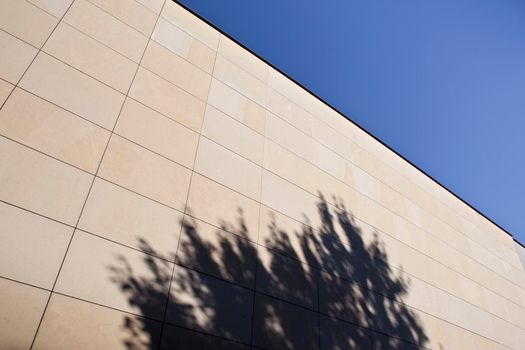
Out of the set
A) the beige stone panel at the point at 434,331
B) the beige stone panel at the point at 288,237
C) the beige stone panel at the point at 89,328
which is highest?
the beige stone panel at the point at 288,237

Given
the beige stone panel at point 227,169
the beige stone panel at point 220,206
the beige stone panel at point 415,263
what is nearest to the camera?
the beige stone panel at point 220,206

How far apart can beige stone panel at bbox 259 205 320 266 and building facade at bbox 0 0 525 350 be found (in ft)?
0.11

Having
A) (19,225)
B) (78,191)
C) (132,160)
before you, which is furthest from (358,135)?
(19,225)

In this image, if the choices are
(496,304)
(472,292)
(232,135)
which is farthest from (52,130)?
(496,304)

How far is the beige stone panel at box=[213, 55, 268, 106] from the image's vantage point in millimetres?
9180

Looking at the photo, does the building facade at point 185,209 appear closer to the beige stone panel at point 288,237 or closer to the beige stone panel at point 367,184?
the beige stone panel at point 288,237

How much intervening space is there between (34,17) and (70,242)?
176 inches

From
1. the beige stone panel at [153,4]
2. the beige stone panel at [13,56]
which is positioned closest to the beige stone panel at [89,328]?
the beige stone panel at [13,56]

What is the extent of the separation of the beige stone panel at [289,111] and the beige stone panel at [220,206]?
354 cm

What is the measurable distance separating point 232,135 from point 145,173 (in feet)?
8.45

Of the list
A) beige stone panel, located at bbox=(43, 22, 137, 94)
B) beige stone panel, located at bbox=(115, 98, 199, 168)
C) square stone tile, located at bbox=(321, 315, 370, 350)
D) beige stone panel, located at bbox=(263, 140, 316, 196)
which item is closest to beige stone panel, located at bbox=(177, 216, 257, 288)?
beige stone panel, located at bbox=(115, 98, 199, 168)

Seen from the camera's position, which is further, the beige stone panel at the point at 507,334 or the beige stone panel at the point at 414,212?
the beige stone panel at the point at 414,212

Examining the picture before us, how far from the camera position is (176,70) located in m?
8.13

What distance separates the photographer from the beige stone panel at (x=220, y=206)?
6547mm
